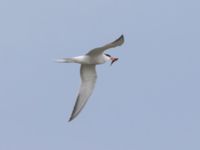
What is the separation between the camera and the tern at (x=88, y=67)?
65.8 ft

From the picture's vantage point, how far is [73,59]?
2019 cm

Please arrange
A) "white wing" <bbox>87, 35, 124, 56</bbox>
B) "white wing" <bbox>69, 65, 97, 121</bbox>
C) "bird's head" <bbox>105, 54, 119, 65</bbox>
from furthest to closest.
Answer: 1. "white wing" <bbox>69, 65, 97, 121</bbox>
2. "bird's head" <bbox>105, 54, 119, 65</bbox>
3. "white wing" <bbox>87, 35, 124, 56</bbox>

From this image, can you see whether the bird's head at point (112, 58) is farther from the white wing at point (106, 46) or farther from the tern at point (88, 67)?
the white wing at point (106, 46)

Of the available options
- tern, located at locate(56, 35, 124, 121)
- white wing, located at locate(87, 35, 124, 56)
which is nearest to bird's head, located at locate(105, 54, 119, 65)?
tern, located at locate(56, 35, 124, 121)

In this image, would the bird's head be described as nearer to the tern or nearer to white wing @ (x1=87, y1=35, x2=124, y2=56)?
the tern

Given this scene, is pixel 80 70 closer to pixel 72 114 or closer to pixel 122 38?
pixel 72 114

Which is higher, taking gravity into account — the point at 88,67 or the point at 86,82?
the point at 88,67

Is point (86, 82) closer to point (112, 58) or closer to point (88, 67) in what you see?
point (88, 67)

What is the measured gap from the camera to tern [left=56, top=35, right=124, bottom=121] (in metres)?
20.0

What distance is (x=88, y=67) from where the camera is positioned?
21750mm

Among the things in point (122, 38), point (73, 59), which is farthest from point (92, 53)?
point (122, 38)

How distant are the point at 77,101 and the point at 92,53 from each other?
1.71 m

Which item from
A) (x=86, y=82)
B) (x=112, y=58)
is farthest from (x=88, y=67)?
(x=112, y=58)

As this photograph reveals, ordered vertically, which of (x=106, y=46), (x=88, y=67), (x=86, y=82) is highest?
(x=106, y=46)
